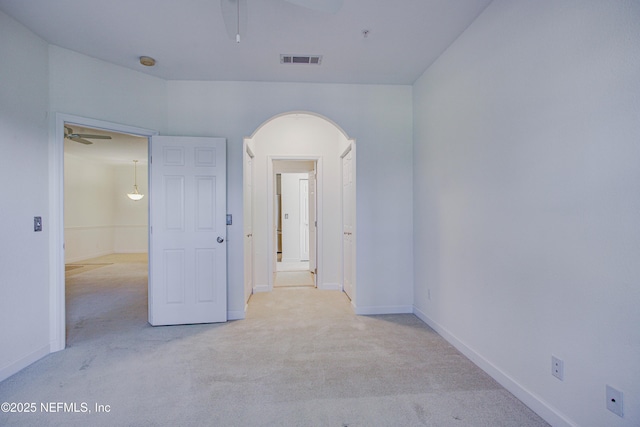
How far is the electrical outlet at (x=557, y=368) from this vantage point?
163 centimetres

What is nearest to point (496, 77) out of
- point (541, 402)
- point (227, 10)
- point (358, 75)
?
point (358, 75)

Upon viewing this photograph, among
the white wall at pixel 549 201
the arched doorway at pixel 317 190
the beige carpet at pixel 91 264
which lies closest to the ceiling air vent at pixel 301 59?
the white wall at pixel 549 201

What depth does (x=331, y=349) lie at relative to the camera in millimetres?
2621

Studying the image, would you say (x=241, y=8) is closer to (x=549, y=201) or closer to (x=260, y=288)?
(x=549, y=201)

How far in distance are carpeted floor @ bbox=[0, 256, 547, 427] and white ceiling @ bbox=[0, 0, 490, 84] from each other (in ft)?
8.07

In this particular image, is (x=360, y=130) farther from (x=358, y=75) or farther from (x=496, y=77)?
(x=496, y=77)

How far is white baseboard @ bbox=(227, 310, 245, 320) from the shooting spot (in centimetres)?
338

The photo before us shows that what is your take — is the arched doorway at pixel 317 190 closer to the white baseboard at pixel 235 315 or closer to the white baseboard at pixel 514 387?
the white baseboard at pixel 235 315

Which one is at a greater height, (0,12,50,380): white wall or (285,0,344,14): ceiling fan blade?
(285,0,344,14): ceiling fan blade

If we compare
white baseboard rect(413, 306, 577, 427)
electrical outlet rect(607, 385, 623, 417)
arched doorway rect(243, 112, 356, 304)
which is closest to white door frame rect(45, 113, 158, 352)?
arched doorway rect(243, 112, 356, 304)

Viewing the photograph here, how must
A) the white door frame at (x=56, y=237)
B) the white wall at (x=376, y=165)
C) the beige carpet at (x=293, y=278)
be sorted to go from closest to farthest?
the white door frame at (x=56, y=237), the white wall at (x=376, y=165), the beige carpet at (x=293, y=278)

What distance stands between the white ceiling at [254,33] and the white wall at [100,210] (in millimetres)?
6372

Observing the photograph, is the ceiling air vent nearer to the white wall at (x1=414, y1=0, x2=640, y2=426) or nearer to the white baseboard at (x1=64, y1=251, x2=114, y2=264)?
the white wall at (x1=414, y1=0, x2=640, y2=426)

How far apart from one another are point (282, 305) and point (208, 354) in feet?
4.66
